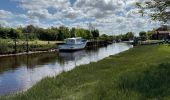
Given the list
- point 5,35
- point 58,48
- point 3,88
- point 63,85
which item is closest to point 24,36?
point 5,35

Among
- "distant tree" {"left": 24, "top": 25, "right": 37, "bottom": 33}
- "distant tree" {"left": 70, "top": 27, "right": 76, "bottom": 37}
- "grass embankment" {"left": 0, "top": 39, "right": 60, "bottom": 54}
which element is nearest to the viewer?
"grass embankment" {"left": 0, "top": 39, "right": 60, "bottom": 54}

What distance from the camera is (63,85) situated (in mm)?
22891

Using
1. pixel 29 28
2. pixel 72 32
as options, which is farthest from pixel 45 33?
pixel 29 28

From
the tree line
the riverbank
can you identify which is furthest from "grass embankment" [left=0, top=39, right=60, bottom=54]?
the tree line

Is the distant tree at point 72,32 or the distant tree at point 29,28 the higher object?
the distant tree at point 29,28

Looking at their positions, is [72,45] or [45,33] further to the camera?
[45,33]

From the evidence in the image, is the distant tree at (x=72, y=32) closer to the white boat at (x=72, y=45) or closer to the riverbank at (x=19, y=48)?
the white boat at (x=72, y=45)

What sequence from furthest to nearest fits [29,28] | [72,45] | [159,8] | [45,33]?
[29,28] → [45,33] → [72,45] → [159,8]

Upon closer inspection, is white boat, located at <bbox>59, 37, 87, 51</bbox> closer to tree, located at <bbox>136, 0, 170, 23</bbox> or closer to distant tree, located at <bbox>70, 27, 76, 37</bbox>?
distant tree, located at <bbox>70, 27, 76, 37</bbox>

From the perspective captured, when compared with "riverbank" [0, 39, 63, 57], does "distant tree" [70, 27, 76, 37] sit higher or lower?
higher

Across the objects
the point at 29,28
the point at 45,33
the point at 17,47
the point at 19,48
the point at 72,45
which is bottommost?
the point at 19,48

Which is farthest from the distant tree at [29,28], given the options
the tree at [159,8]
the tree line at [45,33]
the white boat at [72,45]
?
the tree at [159,8]

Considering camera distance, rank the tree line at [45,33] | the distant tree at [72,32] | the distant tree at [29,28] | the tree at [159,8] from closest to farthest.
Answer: the tree at [159,8] < the tree line at [45,33] < the distant tree at [72,32] < the distant tree at [29,28]

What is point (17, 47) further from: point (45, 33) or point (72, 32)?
point (72, 32)
